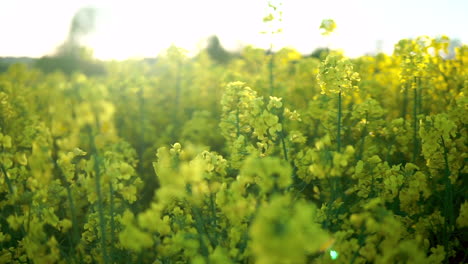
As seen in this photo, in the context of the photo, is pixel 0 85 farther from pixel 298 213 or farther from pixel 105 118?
pixel 298 213

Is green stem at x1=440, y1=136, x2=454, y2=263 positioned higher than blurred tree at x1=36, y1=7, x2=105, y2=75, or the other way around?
blurred tree at x1=36, y1=7, x2=105, y2=75

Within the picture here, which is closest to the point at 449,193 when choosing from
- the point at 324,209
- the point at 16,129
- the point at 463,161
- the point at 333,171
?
the point at 463,161

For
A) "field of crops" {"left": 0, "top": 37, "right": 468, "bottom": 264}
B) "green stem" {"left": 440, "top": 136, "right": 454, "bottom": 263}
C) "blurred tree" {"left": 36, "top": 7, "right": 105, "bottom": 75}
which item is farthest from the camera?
"blurred tree" {"left": 36, "top": 7, "right": 105, "bottom": 75}

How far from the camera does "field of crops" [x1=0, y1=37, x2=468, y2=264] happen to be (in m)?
1.69

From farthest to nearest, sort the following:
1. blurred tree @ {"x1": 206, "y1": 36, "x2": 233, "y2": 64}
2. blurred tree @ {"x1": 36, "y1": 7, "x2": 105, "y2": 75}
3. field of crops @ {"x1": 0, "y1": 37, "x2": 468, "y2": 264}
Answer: blurred tree @ {"x1": 206, "y1": 36, "x2": 233, "y2": 64} → blurred tree @ {"x1": 36, "y1": 7, "x2": 105, "y2": 75} → field of crops @ {"x1": 0, "y1": 37, "x2": 468, "y2": 264}

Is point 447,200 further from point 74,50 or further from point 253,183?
point 74,50

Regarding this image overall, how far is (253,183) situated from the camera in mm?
2982

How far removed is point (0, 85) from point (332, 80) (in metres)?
6.46

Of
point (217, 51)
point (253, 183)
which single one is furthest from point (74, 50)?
point (253, 183)

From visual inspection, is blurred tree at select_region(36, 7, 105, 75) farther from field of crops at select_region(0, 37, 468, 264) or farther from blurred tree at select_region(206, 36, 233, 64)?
field of crops at select_region(0, 37, 468, 264)

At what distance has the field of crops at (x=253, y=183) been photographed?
5.55 feet

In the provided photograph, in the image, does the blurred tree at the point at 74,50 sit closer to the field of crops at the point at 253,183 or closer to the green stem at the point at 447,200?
the field of crops at the point at 253,183

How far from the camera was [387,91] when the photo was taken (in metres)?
6.82

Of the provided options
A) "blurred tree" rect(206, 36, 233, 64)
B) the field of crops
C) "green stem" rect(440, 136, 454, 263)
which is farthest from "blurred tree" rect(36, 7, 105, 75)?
"green stem" rect(440, 136, 454, 263)
